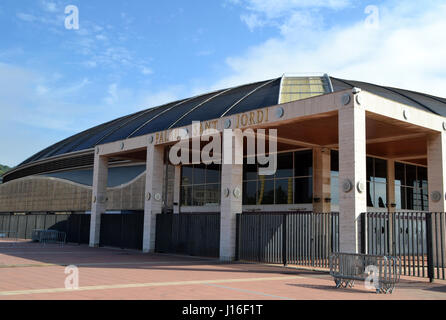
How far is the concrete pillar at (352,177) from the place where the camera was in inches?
620

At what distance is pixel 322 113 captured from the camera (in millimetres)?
17625

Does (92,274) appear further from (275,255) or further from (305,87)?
(305,87)

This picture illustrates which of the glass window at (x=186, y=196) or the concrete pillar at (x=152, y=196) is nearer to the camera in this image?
the concrete pillar at (x=152, y=196)

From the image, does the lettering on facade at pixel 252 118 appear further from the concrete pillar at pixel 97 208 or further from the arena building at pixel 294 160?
the concrete pillar at pixel 97 208

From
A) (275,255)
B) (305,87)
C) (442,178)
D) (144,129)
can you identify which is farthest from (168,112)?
(442,178)

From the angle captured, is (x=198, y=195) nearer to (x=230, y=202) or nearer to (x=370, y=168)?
(x=230, y=202)

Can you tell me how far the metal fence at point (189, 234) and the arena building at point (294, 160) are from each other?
73 centimetres

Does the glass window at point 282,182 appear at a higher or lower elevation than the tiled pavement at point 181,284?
higher

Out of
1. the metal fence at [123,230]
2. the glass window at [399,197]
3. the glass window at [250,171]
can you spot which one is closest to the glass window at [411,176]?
the glass window at [399,197]

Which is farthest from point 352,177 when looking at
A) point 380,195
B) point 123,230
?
point 123,230

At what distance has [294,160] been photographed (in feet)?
87.6

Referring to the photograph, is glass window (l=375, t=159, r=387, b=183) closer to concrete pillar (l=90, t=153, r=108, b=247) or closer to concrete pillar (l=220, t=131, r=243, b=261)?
concrete pillar (l=220, t=131, r=243, b=261)

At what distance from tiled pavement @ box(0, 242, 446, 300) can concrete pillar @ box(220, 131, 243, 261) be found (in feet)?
10.4

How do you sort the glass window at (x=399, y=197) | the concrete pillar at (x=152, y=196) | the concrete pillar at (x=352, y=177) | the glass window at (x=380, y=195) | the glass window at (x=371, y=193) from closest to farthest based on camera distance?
the concrete pillar at (x=352, y=177)
the concrete pillar at (x=152, y=196)
the glass window at (x=371, y=193)
the glass window at (x=380, y=195)
the glass window at (x=399, y=197)
